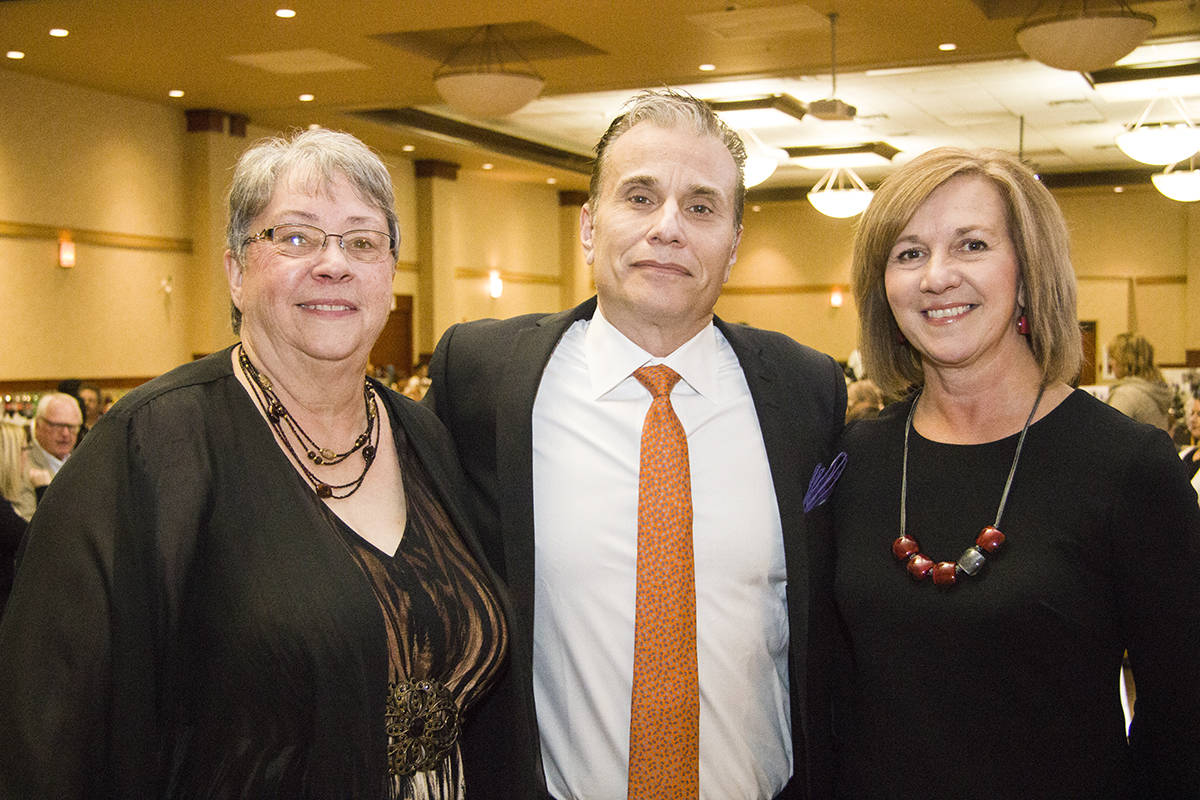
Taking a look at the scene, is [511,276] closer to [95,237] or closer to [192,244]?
[192,244]

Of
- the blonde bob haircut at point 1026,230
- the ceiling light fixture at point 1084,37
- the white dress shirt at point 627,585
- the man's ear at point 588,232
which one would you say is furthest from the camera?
the ceiling light fixture at point 1084,37

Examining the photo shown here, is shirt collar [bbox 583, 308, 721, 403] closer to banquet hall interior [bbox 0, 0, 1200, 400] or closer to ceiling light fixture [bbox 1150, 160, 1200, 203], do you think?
banquet hall interior [bbox 0, 0, 1200, 400]

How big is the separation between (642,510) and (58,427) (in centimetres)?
506

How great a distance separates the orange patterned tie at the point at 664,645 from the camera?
194 centimetres

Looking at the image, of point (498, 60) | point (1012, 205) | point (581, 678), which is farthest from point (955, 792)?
point (498, 60)

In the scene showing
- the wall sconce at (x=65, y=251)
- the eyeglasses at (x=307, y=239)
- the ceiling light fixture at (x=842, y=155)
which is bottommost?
the eyeglasses at (x=307, y=239)

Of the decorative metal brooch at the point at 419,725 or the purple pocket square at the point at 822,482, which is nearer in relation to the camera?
the decorative metal brooch at the point at 419,725

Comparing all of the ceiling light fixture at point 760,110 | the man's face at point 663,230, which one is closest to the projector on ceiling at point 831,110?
the ceiling light fixture at point 760,110

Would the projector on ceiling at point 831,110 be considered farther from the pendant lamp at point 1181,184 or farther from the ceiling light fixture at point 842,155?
the pendant lamp at point 1181,184

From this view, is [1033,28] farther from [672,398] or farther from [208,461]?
[208,461]

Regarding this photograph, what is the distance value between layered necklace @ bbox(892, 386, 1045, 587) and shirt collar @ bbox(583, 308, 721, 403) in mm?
465

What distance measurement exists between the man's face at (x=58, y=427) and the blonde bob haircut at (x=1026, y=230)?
5260 mm

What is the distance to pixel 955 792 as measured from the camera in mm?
1820

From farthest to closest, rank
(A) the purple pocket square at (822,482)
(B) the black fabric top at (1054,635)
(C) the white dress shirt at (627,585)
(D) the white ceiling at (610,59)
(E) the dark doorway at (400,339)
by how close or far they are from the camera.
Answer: (E) the dark doorway at (400,339), (D) the white ceiling at (610,59), (A) the purple pocket square at (822,482), (C) the white dress shirt at (627,585), (B) the black fabric top at (1054,635)
